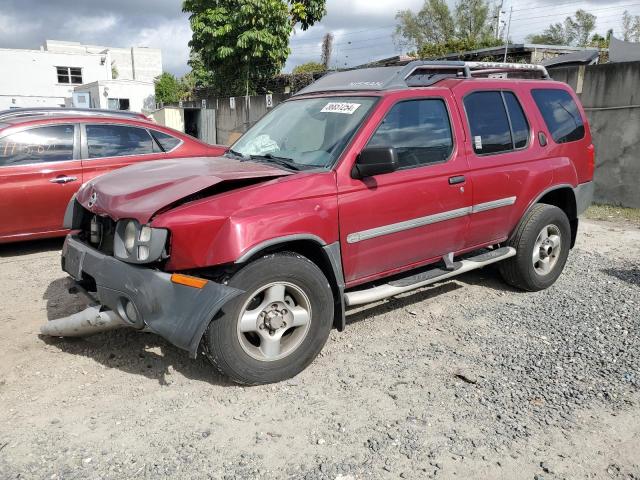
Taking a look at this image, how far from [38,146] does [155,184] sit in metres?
3.45

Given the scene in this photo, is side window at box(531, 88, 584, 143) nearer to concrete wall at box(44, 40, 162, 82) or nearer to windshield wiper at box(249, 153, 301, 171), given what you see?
windshield wiper at box(249, 153, 301, 171)

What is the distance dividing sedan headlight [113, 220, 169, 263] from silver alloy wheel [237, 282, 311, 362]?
1.97 ft

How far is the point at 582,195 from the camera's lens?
18.0 ft

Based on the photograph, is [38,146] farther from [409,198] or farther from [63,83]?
[63,83]

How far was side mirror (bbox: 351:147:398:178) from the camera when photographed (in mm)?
3568

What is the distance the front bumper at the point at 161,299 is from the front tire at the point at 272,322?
0.16 meters

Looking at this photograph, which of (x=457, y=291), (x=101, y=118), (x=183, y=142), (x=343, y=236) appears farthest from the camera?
(x=183, y=142)

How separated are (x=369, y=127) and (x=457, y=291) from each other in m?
2.14

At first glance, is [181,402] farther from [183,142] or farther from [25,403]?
[183,142]

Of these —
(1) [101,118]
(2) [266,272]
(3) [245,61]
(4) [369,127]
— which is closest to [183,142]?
(1) [101,118]

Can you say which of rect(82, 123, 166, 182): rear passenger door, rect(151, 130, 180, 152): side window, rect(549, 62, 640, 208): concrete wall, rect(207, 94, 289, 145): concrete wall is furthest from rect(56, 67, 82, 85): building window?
rect(549, 62, 640, 208): concrete wall

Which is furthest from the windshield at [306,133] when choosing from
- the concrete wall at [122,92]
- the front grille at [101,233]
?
the concrete wall at [122,92]

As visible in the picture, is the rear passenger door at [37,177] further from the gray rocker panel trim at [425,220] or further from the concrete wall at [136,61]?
the concrete wall at [136,61]

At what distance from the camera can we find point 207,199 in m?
3.28
